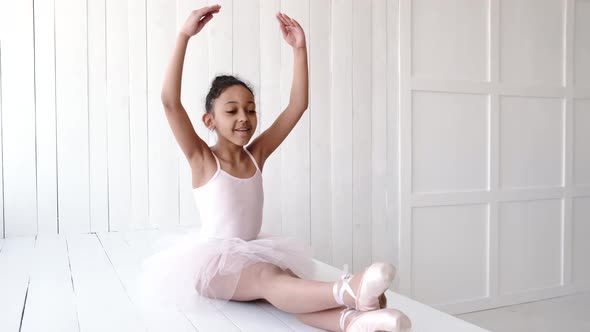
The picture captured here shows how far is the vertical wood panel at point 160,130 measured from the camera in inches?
98.3

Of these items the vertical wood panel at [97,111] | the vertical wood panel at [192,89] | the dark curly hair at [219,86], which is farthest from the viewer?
the vertical wood panel at [192,89]

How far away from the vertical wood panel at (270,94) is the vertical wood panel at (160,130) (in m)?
0.46

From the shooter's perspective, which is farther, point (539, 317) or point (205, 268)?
point (539, 317)

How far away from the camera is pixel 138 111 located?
2479 mm

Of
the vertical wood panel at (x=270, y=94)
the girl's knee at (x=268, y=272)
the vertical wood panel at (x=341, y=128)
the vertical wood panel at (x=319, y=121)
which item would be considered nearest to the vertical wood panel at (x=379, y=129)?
the vertical wood panel at (x=341, y=128)

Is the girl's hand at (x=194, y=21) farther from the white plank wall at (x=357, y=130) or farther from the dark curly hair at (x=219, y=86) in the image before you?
the white plank wall at (x=357, y=130)

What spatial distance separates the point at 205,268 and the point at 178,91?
49 centimetres

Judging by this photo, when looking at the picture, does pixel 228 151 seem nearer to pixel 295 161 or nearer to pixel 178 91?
pixel 178 91

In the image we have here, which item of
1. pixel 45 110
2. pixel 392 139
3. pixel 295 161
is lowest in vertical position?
pixel 295 161

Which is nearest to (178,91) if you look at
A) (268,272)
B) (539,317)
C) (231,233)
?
(231,233)

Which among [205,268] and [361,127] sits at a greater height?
[361,127]

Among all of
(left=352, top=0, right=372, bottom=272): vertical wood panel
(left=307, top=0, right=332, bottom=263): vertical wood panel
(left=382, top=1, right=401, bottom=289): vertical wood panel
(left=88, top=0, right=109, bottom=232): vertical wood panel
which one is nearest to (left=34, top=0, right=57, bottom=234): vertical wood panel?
(left=88, top=0, right=109, bottom=232): vertical wood panel

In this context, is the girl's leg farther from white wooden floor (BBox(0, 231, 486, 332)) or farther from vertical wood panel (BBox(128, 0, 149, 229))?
vertical wood panel (BBox(128, 0, 149, 229))

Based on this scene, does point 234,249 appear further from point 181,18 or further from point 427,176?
point 427,176
